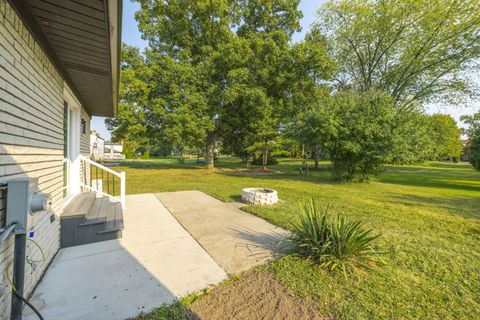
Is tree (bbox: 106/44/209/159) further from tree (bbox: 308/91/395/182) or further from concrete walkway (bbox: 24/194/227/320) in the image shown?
concrete walkway (bbox: 24/194/227/320)

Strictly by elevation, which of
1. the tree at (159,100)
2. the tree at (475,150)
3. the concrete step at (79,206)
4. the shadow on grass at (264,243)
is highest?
the tree at (159,100)

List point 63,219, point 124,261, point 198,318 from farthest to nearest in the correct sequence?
point 63,219
point 124,261
point 198,318

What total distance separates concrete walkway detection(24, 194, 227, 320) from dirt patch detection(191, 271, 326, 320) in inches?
10.3

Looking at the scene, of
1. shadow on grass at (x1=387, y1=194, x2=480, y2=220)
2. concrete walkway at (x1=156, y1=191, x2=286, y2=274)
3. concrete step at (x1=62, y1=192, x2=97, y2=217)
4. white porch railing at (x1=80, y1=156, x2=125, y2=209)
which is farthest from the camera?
shadow on grass at (x1=387, y1=194, x2=480, y2=220)

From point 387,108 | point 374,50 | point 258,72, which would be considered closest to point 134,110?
point 258,72

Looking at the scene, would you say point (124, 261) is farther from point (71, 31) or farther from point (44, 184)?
point (71, 31)

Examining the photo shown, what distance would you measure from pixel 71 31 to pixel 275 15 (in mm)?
19693

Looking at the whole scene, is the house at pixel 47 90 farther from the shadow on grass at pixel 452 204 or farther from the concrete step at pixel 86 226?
the shadow on grass at pixel 452 204

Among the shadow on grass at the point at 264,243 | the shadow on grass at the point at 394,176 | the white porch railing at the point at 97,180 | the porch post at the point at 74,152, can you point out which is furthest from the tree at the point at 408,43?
the porch post at the point at 74,152

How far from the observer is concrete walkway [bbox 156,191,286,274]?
313 centimetres

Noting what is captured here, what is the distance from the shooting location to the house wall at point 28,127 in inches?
70.1

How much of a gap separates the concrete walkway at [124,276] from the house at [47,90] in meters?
0.24

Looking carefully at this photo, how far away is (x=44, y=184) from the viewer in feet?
9.05

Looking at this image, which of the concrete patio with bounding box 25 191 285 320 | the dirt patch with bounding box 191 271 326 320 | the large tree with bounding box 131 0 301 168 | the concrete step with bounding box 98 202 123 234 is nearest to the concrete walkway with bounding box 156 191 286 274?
the concrete patio with bounding box 25 191 285 320
